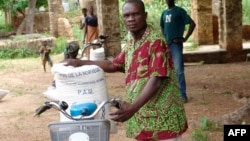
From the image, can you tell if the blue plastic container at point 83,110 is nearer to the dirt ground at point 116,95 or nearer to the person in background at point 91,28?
the dirt ground at point 116,95

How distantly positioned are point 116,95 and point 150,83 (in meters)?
6.46

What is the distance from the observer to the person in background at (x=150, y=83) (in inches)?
125

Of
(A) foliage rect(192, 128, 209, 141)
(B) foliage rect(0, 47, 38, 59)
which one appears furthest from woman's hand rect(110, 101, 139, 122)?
(B) foliage rect(0, 47, 38, 59)

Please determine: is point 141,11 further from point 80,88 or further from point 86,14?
point 86,14

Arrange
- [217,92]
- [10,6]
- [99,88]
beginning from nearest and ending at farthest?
1. [99,88]
2. [217,92]
3. [10,6]

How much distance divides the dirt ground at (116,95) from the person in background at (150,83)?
2.81m

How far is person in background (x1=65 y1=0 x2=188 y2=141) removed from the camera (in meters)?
3.17

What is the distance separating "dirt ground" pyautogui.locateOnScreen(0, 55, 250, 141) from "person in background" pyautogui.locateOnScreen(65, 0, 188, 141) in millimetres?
2809

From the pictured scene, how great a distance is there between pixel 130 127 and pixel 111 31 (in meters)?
10.7

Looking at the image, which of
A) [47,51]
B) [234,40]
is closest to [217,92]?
[234,40]

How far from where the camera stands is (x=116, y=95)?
377 inches

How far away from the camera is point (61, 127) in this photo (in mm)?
2873

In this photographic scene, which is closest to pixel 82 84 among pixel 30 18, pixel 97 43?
pixel 97 43

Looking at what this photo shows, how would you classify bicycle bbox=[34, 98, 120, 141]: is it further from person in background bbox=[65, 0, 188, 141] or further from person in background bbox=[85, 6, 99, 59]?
person in background bbox=[85, 6, 99, 59]
